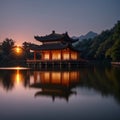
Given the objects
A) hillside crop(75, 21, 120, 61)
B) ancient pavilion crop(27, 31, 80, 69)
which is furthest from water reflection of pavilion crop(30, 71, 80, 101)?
ancient pavilion crop(27, 31, 80, 69)

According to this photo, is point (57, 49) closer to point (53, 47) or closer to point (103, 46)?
point (53, 47)

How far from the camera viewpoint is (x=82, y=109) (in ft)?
32.7

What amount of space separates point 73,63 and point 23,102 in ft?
126

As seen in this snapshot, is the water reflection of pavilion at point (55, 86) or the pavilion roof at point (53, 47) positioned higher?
the pavilion roof at point (53, 47)

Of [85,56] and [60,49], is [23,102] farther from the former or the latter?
[85,56]

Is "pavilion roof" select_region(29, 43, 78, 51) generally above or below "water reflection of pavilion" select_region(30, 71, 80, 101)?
above

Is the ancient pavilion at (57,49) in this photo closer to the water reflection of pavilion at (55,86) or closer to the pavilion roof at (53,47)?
the pavilion roof at (53,47)

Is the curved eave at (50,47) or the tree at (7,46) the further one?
the tree at (7,46)

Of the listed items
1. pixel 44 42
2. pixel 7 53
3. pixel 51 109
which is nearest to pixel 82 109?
pixel 51 109

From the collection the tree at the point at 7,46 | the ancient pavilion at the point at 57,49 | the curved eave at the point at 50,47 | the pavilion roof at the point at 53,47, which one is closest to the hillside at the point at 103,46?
the ancient pavilion at the point at 57,49

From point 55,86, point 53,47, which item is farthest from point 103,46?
point 55,86

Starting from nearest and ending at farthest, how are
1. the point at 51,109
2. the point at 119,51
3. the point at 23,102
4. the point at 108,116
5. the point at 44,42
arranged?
the point at 108,116, the point at 51,109, the point at 23,102, the point at 119,51, the point at 44,42

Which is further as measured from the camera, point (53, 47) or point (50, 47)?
point (50, 47)

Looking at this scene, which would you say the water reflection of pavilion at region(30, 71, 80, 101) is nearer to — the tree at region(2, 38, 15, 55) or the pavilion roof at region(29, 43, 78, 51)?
the pavilion roof at region(29, 43, 78, 51)
